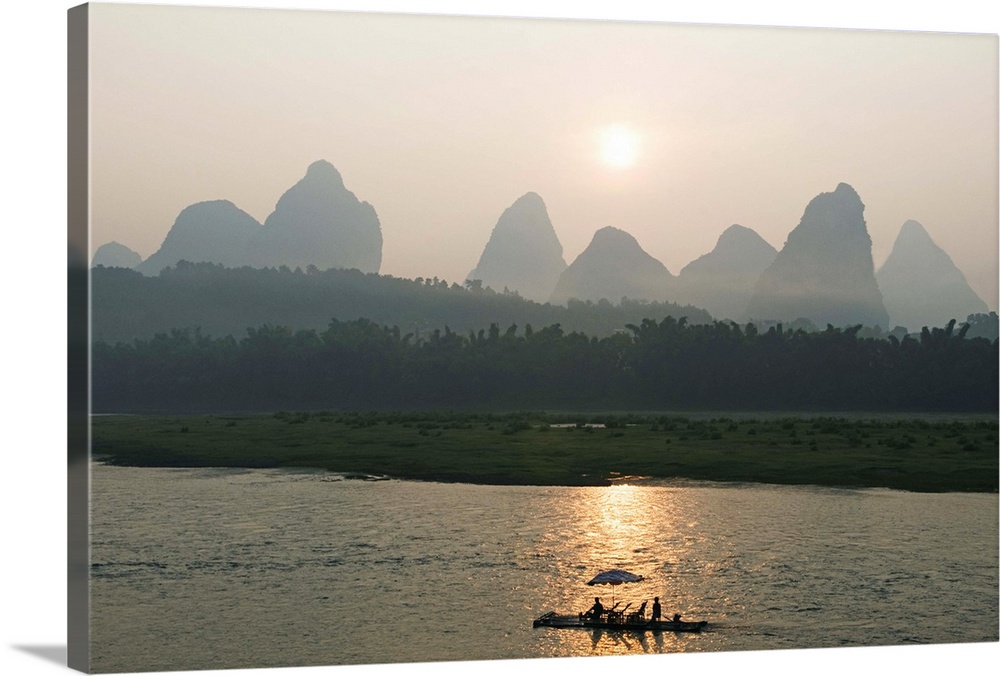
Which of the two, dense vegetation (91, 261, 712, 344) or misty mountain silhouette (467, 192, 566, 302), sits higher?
misty mountain silhouette (467, 192, 566, 302)

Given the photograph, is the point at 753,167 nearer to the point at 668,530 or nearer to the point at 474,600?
the point at 668,530

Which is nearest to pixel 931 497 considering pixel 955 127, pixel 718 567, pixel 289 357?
pixel 718 567

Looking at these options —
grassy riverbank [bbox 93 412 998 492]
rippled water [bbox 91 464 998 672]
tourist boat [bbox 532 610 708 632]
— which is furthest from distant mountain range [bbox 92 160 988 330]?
tourist boat [bbox 532 610 708 632]

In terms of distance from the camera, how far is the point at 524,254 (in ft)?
36.6

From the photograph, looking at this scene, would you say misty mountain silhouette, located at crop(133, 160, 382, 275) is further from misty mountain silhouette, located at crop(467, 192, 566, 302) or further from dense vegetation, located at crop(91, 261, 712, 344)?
misty mountain silhouette, located at crop(467, 192, 566, 302)

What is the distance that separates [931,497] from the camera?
12.1m

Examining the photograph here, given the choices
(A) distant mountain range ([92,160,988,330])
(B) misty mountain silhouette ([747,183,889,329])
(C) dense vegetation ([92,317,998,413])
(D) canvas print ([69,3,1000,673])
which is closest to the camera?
(D) canvas print ([69,3,1000,673])

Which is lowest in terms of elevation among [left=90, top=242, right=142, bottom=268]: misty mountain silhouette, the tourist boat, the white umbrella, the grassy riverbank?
the tourist boat

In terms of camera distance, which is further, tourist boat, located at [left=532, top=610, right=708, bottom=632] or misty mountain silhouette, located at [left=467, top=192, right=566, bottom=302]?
misty mountain silhouette, located at [left=467, top=192, right=566, bottom=302]

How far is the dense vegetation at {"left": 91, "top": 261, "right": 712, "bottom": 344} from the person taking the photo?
1035 centimetres

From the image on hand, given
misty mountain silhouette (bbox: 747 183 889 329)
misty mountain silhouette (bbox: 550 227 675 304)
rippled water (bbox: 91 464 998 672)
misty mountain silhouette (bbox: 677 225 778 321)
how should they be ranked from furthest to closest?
misty mountain silhouette (bbox: 747 183 889 329) < misty mountain silhouette (bbox: 677 225 778 321) < misty mountain silhouette (bbox: 550 227 675 304) < rippled water (bbox: 91 464 998 672)

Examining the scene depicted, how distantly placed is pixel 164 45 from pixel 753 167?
158 inches

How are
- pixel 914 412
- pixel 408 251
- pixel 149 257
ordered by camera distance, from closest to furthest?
pixel 149 257 → pixel 408 251 → pixel 914 412

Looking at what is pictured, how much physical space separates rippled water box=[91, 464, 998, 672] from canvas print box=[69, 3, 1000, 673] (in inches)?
0.9
